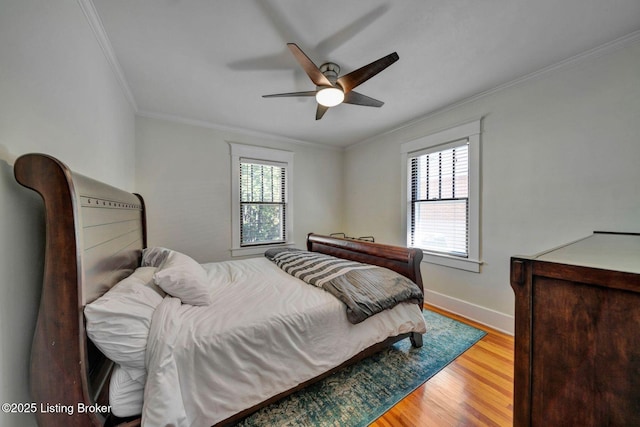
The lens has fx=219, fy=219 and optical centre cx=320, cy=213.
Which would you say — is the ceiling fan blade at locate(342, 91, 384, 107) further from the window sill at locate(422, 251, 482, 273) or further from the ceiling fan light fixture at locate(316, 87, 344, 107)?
the window sill at locate(422, 251, 482, 273)

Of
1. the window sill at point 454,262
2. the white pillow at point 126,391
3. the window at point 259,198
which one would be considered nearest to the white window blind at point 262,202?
the window at point 259,198

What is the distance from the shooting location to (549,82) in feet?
6.77

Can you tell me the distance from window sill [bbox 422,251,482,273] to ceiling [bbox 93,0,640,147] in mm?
1936

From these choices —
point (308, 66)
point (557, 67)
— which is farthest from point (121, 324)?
point (557, 67)

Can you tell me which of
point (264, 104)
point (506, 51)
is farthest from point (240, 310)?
point (506, 51)

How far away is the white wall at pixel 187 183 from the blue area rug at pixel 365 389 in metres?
2.40

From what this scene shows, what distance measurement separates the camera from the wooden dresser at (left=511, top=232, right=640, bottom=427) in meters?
0.62

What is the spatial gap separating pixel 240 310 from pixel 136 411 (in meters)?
0.58

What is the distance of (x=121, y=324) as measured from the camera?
3.09 feet

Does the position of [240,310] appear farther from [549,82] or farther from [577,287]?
[549,82]

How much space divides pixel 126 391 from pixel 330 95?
89.0 inches

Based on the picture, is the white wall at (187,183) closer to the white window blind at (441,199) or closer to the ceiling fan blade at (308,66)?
the ceiling fan blade at (308,66)

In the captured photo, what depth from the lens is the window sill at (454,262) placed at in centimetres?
257

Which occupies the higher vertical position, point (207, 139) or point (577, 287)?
point (207, 139)
